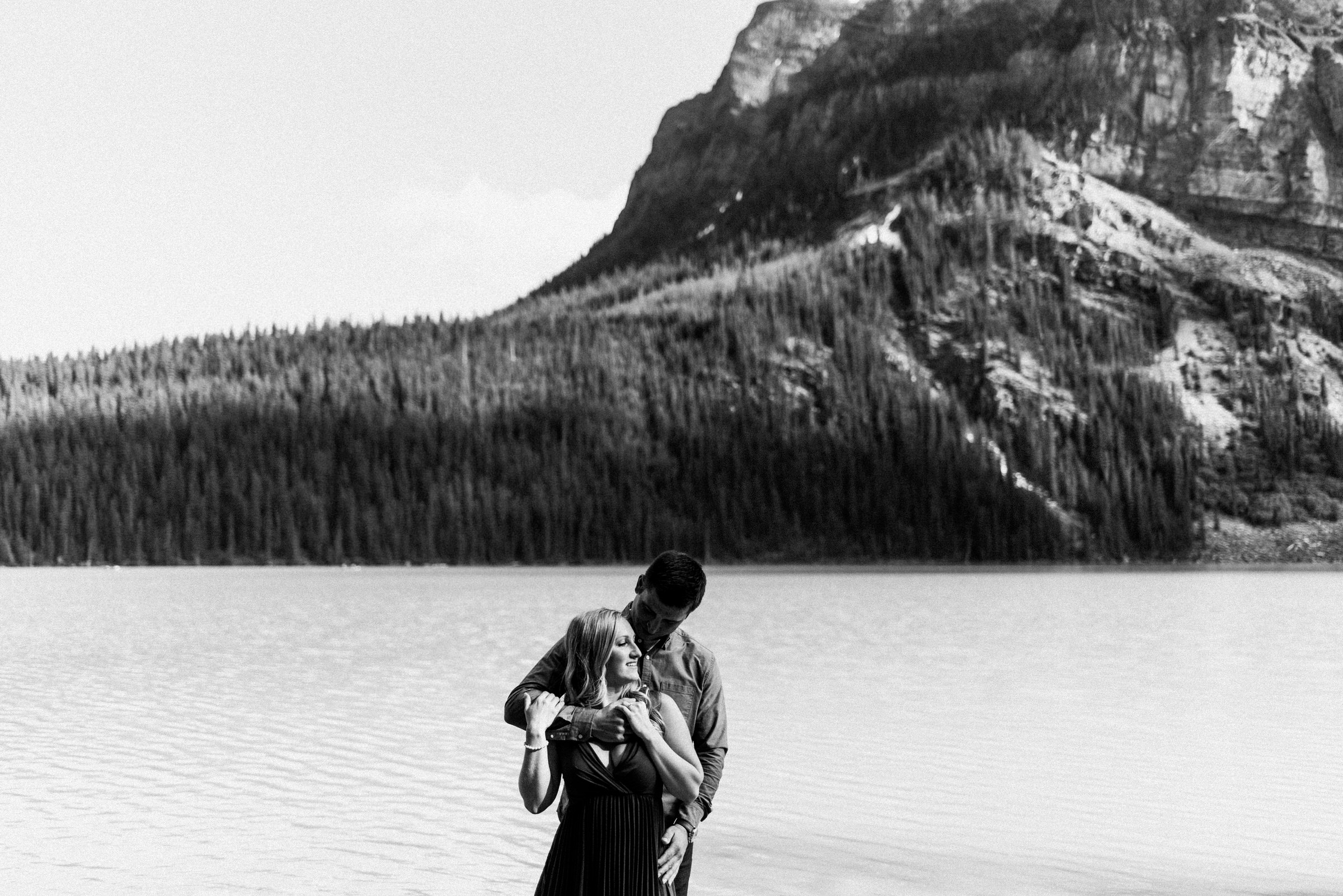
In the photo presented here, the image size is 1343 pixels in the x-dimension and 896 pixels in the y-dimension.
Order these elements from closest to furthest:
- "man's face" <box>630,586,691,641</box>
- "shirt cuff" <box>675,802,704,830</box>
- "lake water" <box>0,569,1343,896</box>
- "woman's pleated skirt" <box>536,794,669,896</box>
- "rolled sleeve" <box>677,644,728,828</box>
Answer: "woman's pleated skirt" <box>536,794,669,896</box>, "shirt cuff" <box>675,802,704,830</box>, "man's face" <box>630,586,691,641</box>, "rolled sleeve" <box>677,644,728,828</box>, "lake water" <box>0,569,1343,896</box>

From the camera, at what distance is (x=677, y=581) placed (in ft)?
26.5

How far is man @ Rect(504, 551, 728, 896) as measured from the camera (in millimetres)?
7918

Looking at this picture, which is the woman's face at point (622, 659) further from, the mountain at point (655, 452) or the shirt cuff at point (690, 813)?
the mountain at point (655, 452)

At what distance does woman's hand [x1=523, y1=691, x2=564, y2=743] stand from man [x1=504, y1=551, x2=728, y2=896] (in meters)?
0.08

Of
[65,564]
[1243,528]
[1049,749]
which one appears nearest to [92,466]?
[65,564]

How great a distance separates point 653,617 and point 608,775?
0.85m

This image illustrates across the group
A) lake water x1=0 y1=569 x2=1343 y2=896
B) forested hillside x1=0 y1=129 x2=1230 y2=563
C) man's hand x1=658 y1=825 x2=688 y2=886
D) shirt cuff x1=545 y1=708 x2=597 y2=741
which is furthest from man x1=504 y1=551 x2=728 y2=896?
forested hillside x1=0 y1=129 x2=1230 y2=563

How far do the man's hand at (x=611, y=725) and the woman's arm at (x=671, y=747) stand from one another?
4 cm

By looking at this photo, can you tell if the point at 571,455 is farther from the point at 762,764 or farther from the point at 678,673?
the point at 678,673

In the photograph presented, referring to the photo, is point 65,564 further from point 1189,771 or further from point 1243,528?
point 1189,771

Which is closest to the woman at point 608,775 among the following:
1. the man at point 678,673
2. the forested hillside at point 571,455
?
the man at point 678,673

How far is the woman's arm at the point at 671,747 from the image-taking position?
7.52 meters

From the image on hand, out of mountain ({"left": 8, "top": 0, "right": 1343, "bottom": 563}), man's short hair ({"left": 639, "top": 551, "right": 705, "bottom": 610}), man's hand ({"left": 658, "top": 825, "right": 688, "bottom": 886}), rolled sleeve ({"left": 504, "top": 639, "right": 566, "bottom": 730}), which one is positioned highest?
mountain ({"left": 8, "top": 0, "right": 1343, "bottom": 563})

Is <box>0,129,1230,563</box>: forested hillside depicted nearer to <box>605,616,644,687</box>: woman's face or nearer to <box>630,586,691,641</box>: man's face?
<box>630,586,691,641</box>: man's face
